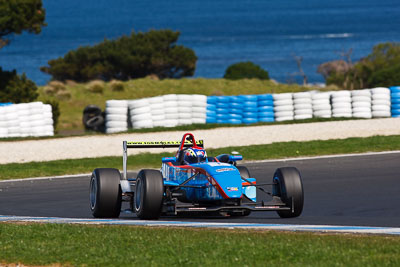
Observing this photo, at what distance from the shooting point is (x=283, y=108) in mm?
36250

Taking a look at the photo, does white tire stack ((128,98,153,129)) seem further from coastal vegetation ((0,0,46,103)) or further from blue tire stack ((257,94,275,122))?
coastal vegetation ((0,0,46,103))

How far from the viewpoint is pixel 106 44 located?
7856 centimetres

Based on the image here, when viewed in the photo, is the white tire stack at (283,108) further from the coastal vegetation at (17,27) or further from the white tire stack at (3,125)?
the coastal vegetation at (17,27)

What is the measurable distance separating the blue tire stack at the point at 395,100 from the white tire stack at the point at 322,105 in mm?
2757

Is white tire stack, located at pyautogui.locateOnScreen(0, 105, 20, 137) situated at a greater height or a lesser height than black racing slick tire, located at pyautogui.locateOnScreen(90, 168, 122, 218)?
greater

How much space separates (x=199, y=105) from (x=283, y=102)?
3.79m

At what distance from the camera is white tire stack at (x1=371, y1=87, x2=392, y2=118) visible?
3597cm

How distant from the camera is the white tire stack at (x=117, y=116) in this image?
34.7m

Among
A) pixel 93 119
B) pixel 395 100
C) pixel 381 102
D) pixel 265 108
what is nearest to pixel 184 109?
pixel 265 108

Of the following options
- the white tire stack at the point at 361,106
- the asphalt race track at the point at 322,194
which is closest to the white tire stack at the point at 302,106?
the white tire stack at the point at 361,106

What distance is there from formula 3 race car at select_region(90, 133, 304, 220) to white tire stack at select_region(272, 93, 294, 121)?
20.5 metres

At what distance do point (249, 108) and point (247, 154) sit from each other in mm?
8954

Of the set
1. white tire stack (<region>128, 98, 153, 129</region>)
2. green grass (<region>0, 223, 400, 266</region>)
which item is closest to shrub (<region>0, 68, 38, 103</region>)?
white tire stack (<region>128, 98, 153, 129</region>)

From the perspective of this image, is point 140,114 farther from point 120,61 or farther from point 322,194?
point 120,61
